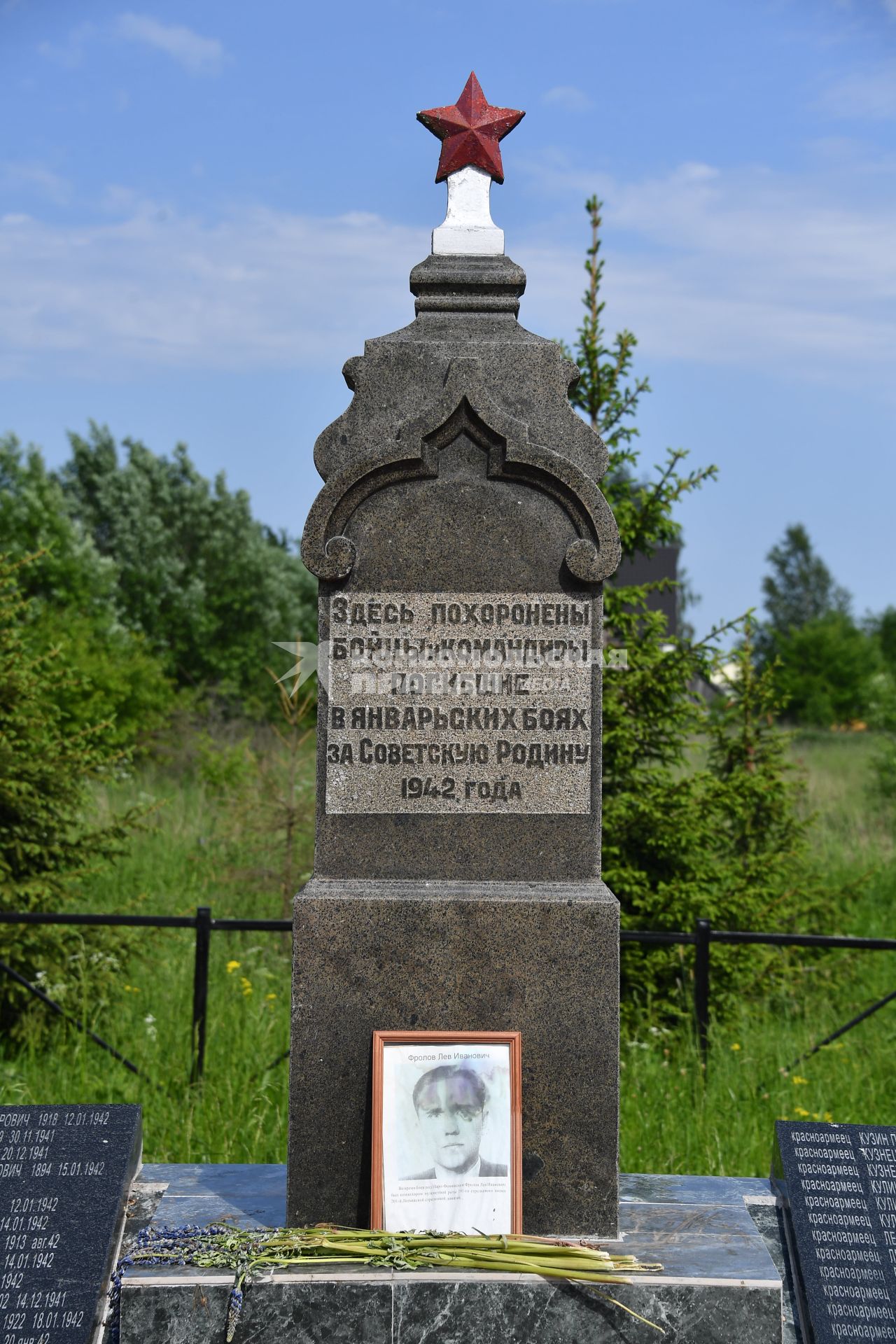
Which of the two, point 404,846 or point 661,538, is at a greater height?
point 661,538

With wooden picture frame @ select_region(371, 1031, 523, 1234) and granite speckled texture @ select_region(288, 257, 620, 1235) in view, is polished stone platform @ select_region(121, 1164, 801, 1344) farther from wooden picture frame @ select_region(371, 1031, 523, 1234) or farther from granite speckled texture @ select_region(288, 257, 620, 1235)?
granite speckled texture @ select_region(288, 257, 620, 1235)

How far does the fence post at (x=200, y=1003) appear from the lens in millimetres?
5684

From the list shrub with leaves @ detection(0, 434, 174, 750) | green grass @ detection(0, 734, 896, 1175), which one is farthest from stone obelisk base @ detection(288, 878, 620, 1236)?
shrub with leaves @ detection(0, 434, 174, 750)

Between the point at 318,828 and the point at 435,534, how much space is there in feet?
3.03

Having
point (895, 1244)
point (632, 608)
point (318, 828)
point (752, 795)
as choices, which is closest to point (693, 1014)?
point (752, 795)

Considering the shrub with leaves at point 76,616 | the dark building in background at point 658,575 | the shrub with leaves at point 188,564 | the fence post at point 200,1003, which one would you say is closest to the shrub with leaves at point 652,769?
the dark building in background at point 658,575

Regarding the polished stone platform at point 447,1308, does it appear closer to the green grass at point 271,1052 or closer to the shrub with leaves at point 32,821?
the green grass at point 271,1052

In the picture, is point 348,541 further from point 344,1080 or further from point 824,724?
point 824,724

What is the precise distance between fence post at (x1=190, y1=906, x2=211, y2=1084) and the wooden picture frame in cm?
236

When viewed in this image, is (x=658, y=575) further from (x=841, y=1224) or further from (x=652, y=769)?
(x=841, y=1224)

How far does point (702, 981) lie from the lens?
18.8ft

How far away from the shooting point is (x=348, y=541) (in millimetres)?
3709

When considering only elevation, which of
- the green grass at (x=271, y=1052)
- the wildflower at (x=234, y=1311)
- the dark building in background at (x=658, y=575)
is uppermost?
the dark building in background at (x=658, y=575)

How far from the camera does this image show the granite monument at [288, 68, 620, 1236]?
3590 millimetres
